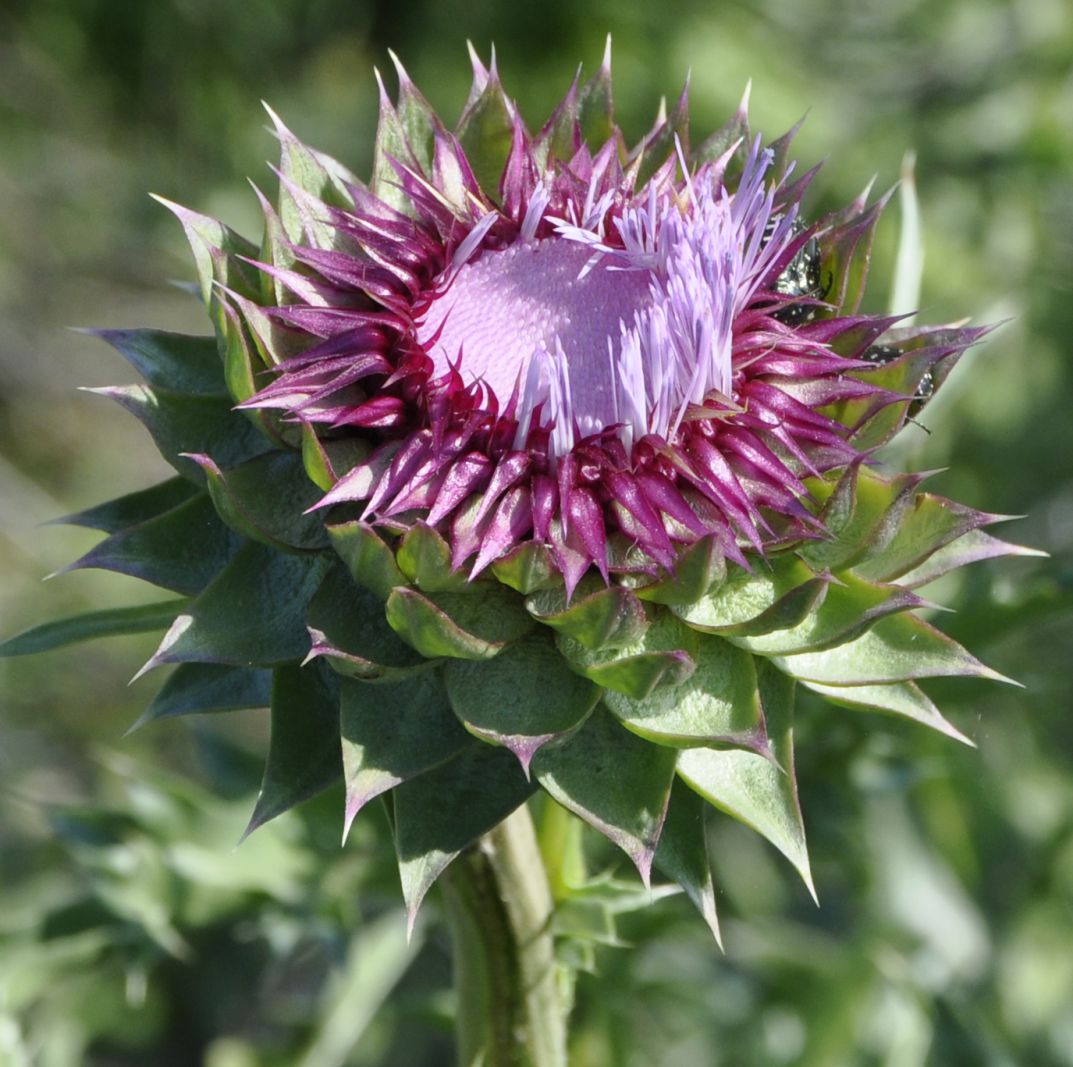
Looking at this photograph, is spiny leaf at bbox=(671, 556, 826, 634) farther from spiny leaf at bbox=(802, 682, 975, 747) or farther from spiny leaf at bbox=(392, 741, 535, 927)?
spiny leaf at bbox=(392, 741, 535, 927)

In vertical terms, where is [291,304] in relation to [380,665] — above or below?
above

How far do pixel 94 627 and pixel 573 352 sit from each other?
84 cm

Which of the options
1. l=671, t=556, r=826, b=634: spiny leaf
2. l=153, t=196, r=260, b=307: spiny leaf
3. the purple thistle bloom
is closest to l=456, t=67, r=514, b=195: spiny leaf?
the purple thistle bloom

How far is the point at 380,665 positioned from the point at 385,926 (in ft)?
4.81

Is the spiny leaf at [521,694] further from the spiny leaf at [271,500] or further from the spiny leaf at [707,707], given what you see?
the spiny leaf at [271,500]

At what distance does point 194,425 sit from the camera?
2080mm

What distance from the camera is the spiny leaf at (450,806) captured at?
6.03 feet

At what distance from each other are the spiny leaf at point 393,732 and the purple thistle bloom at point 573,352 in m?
0.23

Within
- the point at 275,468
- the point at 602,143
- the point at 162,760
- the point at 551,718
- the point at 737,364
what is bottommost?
the point at 162,760

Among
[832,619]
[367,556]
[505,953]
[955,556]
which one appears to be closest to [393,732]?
[367,556]

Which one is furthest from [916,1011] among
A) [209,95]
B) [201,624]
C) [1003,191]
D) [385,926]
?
[209,95]

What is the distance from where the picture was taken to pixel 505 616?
184cm

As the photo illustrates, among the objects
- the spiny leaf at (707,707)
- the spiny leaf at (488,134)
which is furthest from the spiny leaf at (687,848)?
the spiny leaf at (488,134)

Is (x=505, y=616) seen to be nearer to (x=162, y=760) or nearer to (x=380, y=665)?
(x=380, y=665)
